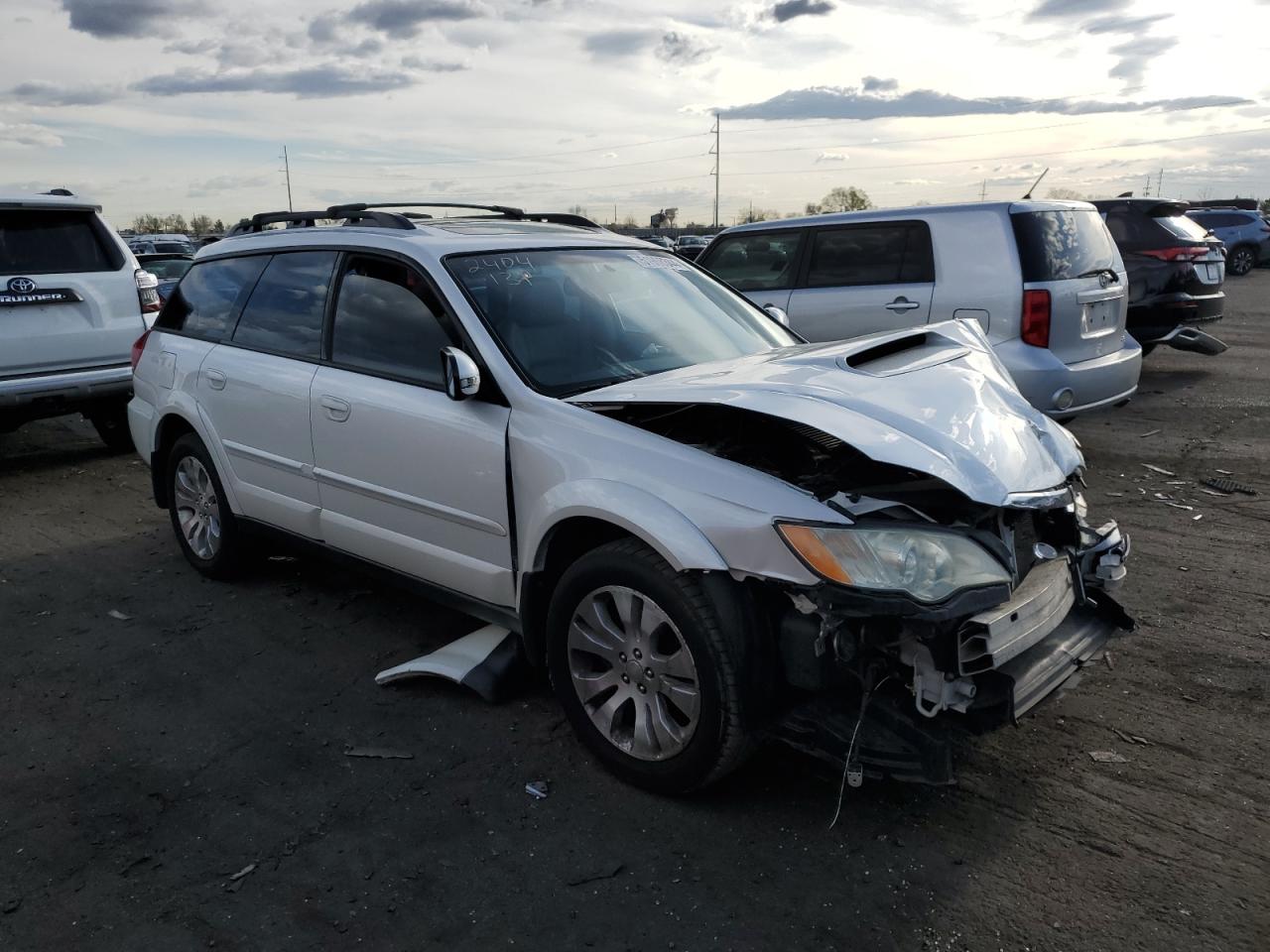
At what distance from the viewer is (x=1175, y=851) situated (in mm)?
2922

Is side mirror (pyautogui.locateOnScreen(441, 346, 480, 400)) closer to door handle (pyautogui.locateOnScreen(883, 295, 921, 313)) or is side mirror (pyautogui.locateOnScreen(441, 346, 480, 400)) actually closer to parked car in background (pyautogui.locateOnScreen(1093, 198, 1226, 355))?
door handle (pyautogui.locateOnScreen(883, 295, 921, 313))

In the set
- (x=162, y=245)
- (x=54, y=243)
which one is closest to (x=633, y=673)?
(x=54, y=243)

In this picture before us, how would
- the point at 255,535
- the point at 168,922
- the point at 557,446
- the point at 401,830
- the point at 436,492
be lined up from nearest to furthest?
the point at 168,922 < the point at 401,830 < the point at 557,446 < the point at 436,492 < the point at 255,535

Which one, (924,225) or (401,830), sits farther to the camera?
(924,225)

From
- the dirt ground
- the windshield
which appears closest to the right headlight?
the dirt ground

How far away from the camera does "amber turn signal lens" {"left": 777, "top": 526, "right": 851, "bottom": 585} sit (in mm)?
2785

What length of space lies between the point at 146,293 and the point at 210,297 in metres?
3.32

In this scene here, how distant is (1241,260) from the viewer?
88.1 feet

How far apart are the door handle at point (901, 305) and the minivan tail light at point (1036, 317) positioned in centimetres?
81

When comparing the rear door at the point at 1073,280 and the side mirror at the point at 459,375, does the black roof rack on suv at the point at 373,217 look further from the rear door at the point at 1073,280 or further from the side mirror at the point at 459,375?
the rear door at the point at 1073,280

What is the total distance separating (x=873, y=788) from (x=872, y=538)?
98 cm

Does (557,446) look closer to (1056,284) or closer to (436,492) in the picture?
(436,492)

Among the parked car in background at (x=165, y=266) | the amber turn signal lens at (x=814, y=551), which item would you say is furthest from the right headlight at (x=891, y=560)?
the parked car in background at (x=165, y=266)

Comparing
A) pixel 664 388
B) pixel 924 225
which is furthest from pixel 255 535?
pixel 924 225
